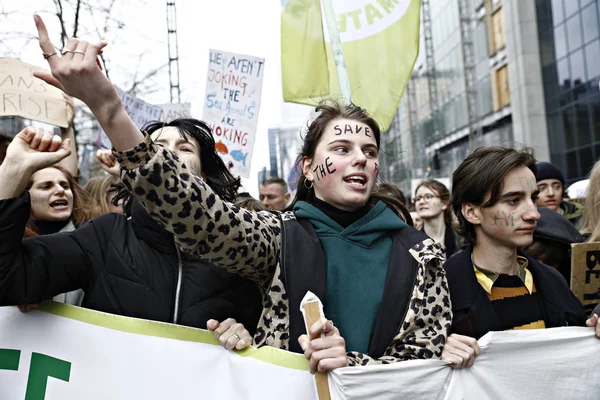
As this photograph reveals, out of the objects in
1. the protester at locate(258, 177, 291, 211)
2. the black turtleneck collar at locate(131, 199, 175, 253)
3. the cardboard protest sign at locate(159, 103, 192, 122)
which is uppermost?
the cardboard protest sign at locate(159, 103, 192, 122)

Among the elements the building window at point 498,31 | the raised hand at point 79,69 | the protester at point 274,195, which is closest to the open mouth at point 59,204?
the raised hand at point 79,69

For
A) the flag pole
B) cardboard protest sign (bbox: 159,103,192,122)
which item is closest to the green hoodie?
the flag pole

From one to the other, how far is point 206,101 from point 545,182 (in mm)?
3566

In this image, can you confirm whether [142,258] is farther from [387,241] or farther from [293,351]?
[387,241]

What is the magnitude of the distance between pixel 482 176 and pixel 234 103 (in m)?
4.61

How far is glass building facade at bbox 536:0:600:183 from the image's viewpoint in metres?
23.4

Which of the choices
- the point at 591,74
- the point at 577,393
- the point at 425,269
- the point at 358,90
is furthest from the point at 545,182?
the point at 591,74

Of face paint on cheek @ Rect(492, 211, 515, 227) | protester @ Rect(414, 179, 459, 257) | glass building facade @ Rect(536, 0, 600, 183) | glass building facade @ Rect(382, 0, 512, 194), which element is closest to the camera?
face paint on cheek @ Rect(492, 211, 515, 227)

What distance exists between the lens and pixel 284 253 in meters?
2.23

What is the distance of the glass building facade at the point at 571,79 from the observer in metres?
23.4

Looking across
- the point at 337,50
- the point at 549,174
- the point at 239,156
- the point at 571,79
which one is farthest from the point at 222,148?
the point at 571,79

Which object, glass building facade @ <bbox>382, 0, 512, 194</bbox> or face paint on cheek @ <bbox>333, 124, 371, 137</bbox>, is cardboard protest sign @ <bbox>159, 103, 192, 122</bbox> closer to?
face paint on cheek @ <bbox>333, 124, 371, 137</bbox>

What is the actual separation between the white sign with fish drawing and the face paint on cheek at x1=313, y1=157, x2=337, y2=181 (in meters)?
4.55

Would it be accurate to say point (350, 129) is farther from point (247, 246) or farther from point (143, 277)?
point (143, 277)
